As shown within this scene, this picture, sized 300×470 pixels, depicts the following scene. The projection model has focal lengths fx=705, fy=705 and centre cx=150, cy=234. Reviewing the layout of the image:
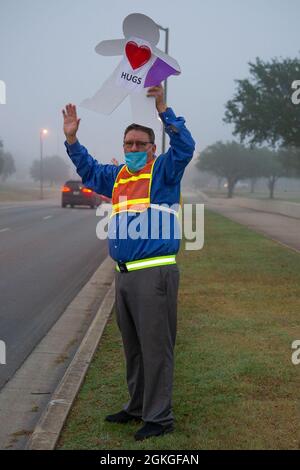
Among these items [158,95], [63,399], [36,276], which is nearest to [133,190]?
[158,95]

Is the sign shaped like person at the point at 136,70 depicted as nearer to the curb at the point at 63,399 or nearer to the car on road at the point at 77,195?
the curb at the point at 63,399

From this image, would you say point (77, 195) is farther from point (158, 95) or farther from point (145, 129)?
point (158, 95)

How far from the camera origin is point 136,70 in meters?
4.32

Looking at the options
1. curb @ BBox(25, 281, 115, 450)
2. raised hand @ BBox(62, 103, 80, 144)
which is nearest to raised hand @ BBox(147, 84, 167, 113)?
raised hand @ BBox(62, 103, 80, 144)

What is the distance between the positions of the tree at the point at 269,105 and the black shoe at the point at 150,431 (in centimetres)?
3612

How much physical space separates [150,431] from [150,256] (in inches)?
43.9

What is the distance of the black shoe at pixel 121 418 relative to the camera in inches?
190

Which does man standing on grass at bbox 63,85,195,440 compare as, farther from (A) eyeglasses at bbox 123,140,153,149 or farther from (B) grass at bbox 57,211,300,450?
(B) grass at bbox 57,211,300,450

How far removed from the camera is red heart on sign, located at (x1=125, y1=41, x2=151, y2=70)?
427cm

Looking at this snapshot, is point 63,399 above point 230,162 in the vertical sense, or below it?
below

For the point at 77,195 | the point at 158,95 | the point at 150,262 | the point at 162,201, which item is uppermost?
the point at 158,95

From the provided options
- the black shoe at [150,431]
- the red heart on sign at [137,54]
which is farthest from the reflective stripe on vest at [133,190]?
the black shoe at [150,431]

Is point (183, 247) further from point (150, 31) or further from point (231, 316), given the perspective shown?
point (150, 31)

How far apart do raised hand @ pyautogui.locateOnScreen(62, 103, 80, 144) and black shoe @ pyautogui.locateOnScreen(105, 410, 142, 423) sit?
1.90 m
